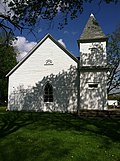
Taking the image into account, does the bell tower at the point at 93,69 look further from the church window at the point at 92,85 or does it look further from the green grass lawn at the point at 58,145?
the green grass lawn at the point at 58,145

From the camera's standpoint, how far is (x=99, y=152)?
8195mm

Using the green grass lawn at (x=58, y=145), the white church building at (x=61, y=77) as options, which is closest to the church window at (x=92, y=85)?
the white church building at (x=61, y=77)

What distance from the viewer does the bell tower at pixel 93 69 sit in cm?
2170

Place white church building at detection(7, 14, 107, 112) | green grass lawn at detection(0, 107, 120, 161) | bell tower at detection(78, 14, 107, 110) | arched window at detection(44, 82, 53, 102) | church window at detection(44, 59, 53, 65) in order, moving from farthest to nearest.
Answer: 1. church window at detection(44, 59, 53, 65)
2. arched window at detection(44, 82, 53, 102)
3. white church building at detection(7, 14, 107, 112)
4. bell tower at detection(78, 14, 107, 110)
5. green grass lawn at detection(0, 107, 120, 161)

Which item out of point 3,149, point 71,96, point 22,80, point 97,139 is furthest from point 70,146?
point 22,80

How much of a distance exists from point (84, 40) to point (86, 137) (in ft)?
46.7

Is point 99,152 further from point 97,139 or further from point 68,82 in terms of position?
point 68,82

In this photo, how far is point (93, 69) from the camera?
22.0 meters

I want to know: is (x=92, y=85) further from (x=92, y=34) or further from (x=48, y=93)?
(x=92, y=34)

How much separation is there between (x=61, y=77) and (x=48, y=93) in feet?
6.57

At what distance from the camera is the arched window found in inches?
899

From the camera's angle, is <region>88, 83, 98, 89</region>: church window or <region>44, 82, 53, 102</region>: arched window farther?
<region>44, 82, 53, 102</region>: arched window

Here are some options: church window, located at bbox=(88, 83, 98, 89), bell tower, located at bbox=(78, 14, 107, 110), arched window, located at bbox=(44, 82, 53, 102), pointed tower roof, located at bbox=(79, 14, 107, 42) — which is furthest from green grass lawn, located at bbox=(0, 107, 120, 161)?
pointed tower roof, located at bbox=(79, 14, 107, 42)

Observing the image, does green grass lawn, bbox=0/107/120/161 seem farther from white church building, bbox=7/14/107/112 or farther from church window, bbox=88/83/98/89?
church window, bbox=88/83/98/89
